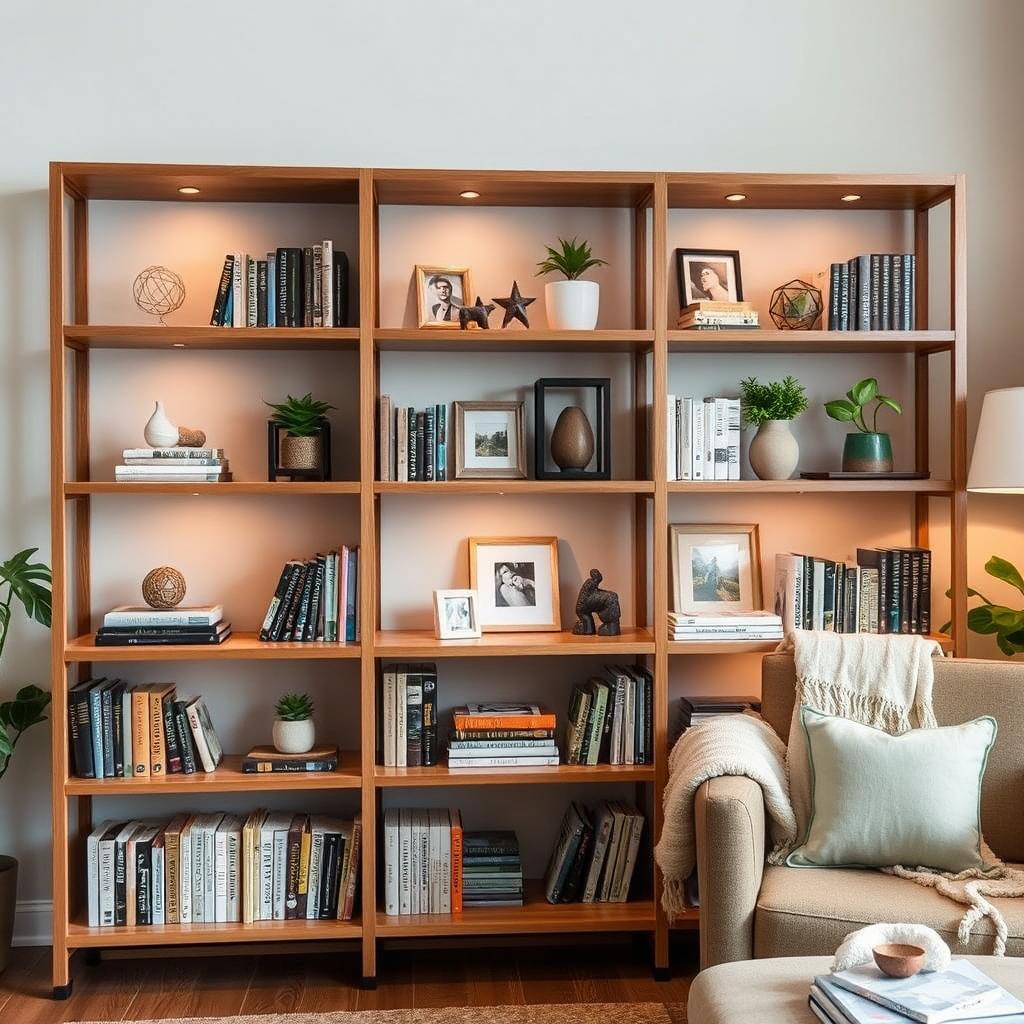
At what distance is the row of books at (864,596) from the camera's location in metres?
3.07

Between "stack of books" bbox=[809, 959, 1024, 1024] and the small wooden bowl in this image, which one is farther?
the small wooden bowl

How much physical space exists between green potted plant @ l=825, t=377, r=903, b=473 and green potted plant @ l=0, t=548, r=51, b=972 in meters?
2.16

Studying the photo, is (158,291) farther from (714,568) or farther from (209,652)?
(714,568)

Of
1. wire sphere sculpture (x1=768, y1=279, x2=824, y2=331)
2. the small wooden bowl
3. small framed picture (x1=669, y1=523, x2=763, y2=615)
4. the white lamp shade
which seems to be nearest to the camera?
the small wooden bowl

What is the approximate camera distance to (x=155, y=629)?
295cm

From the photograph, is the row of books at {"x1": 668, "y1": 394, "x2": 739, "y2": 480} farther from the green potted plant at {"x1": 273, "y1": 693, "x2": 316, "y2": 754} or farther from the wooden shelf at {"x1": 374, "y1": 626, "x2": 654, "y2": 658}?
the green potted plant at {"x1": 273, "y1": 693, "x2": 316, "y2": 754}

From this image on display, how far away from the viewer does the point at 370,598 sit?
2932 millimetres

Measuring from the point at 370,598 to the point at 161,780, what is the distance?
723 millimetres

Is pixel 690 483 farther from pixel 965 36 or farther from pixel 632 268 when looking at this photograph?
pixel 965 36

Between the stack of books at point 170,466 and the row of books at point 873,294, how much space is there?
1.70 metres

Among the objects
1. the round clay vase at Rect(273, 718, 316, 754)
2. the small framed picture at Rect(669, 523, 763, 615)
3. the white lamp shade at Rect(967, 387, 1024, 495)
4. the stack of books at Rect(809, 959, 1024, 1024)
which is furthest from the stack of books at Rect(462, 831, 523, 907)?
the white lamp shade at Rect(967, 387, 1024, 495)

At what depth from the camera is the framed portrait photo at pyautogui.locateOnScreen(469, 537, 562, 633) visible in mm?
3215

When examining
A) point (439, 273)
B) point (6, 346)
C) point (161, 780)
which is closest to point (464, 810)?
point (161, 780)

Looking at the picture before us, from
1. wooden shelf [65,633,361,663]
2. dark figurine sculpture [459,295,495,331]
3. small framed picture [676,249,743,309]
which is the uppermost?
small framed picture [676,249,743,309]
